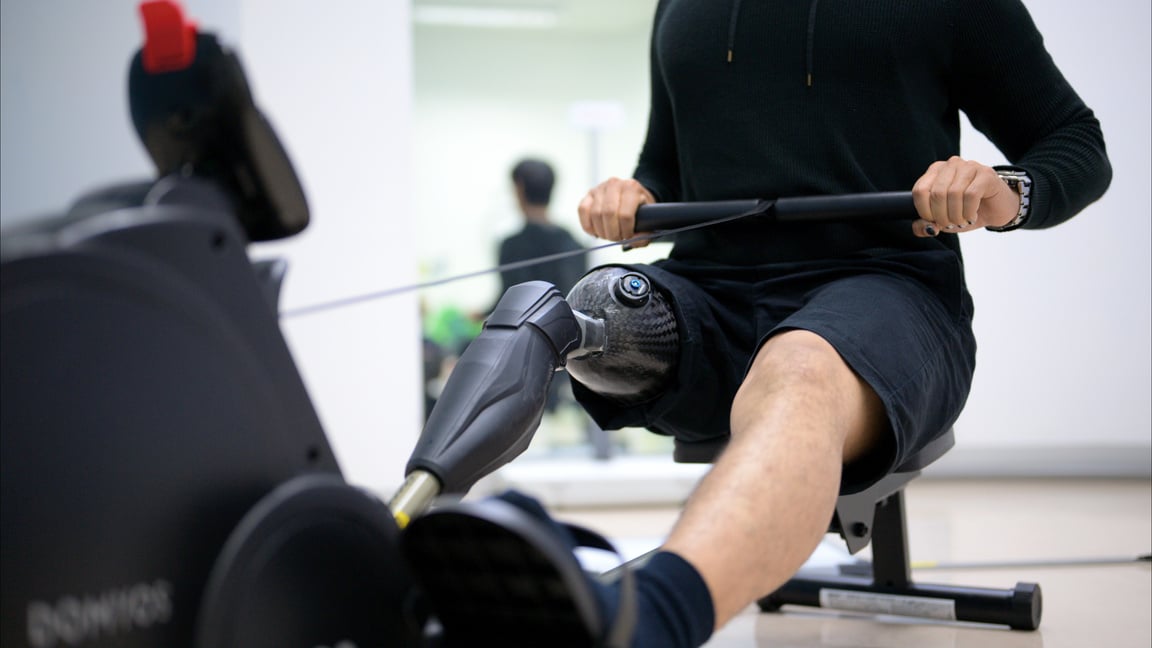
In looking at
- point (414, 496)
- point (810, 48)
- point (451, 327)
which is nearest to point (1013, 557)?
point (810, 48)

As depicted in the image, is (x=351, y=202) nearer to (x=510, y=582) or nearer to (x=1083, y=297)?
(x=1083, y=297)

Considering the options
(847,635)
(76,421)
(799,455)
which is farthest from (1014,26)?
(76,421)

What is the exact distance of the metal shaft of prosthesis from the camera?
0.91m

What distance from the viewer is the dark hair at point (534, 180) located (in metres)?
4.21

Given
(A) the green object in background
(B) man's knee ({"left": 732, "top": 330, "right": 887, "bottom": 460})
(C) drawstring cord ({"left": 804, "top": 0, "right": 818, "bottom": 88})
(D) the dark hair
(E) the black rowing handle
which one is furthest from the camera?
(A) the green object in background

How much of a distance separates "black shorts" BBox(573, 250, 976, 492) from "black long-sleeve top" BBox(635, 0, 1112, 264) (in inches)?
2.2

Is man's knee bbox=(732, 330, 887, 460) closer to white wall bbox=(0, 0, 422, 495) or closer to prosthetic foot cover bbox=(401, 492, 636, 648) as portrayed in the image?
prosthetic foot cover bbox=(401, 492, 636, 648)

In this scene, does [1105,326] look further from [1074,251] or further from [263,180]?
[263,180]

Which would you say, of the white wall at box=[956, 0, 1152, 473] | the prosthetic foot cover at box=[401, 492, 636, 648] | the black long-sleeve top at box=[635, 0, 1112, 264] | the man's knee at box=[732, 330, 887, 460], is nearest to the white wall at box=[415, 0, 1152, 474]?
the white wall at box=[956, 0, 1152, 473]

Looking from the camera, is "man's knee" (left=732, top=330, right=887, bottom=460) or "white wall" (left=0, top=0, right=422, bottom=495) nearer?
"man's knee" (left=732, top=330, right=887, bottom=460)

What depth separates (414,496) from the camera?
94 cm

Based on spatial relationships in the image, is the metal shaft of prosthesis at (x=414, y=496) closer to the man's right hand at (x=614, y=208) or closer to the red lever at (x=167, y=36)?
the red lever at (x=167, y=36)

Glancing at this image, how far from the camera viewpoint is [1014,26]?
4.78 ft

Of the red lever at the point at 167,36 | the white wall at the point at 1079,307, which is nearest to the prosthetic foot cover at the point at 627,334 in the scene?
the red lever at the point at 167,36
